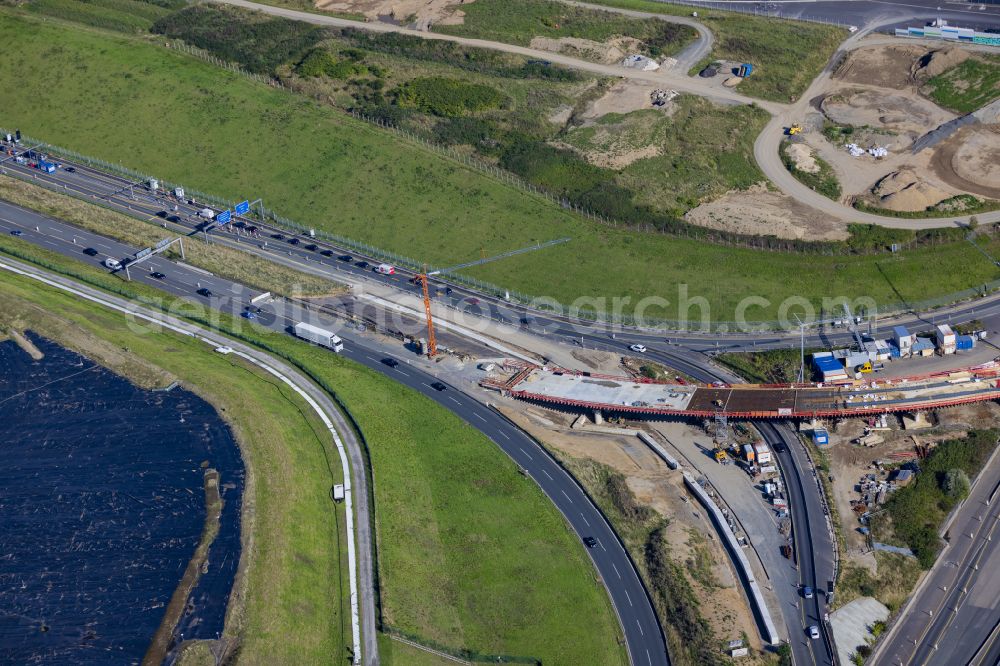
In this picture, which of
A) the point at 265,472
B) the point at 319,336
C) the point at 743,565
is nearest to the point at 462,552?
the point at 265,472

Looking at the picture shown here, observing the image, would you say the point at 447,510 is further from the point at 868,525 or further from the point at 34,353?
the point at 34,353

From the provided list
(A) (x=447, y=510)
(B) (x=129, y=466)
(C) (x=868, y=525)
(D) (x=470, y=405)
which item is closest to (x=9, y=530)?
(B) (x=129, y=466)

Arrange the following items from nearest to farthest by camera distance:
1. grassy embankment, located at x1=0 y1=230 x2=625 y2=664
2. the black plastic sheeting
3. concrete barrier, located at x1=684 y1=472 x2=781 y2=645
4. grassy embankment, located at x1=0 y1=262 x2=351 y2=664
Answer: the black plastic sheeting, grassy embankment, located at x1=0 y1=262 x2=351 y2=664, concrete barrier, located at x1=684 y1=472 x2=781 y2=645, grassy embankment, located at x1=0 y1=230 x2=625 y2=664

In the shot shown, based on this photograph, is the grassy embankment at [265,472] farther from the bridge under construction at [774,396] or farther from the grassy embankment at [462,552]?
the bridge under construction at [774,396]

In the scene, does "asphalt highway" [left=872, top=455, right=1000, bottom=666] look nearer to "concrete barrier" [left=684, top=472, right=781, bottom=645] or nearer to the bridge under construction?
"concrete barrier" [left=684, top=472, right=781, bottom=645]

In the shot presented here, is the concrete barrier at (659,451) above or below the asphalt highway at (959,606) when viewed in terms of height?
above

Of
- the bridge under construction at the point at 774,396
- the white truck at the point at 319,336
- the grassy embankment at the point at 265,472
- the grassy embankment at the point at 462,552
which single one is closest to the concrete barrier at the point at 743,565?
the bridge under construction at the point at 774,396

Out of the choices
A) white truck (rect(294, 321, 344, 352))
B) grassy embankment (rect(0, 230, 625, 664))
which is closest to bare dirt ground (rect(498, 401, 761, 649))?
grassy embankment (rect(0, 230, 625, 664))
